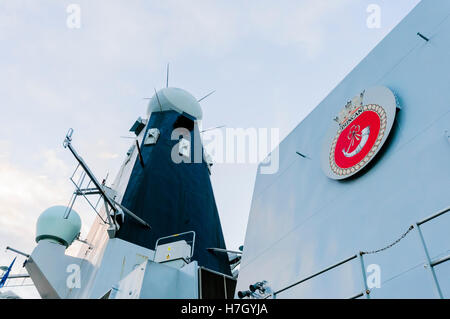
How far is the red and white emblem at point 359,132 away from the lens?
3.51 m

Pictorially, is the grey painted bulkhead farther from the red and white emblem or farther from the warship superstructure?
Result: the warship superstructure

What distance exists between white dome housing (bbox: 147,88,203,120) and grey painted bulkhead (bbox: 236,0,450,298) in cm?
1175

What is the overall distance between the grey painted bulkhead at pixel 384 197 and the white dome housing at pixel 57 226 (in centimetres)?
792

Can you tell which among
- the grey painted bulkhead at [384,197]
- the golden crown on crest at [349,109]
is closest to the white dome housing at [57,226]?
the grey painted bulkhead at [384,197]

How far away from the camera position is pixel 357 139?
378cm

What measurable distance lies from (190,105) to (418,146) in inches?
551

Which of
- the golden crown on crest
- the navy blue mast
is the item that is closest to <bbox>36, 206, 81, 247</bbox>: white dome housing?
the navy blue mast

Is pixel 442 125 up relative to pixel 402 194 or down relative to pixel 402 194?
up

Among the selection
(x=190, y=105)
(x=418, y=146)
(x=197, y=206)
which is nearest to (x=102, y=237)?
(x=197, y=206)

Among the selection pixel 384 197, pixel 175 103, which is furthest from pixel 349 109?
pixel 175 103

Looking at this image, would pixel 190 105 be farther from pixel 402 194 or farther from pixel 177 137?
pixel 402 194

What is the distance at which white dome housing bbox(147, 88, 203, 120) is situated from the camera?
1617cm

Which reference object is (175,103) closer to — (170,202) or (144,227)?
(170,202)

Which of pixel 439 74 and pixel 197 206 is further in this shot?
pixel 197 206
